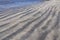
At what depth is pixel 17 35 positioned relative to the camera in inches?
72.7

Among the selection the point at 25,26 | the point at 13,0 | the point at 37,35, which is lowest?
the point at 37,35

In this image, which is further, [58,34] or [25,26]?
[25,26]

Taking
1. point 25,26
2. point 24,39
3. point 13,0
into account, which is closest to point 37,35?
point 24,39

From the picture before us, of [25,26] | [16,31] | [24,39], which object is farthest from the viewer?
[25,26]

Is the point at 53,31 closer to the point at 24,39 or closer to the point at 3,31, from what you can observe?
the point at 24,39

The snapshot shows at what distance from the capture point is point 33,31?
2029 millimetres

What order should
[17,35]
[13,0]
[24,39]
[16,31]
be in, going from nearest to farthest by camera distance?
[24,39] < [17,35] < [16,31] < [13,0]

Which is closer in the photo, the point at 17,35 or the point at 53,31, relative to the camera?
the point at 17,35

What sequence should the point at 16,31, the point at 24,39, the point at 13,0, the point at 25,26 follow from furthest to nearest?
1. the point at 13,0
2. the point at 25,26
3. the point at 16,31
4. the point at 24,39

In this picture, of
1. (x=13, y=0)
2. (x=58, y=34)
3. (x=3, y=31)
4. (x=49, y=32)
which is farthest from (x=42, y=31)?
(x=13, y=0)

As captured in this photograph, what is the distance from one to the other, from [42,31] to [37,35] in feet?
0.56

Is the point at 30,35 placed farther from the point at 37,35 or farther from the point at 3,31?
the point at 3,31

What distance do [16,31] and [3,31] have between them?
7.0 inches

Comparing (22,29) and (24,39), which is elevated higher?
(22,29)
